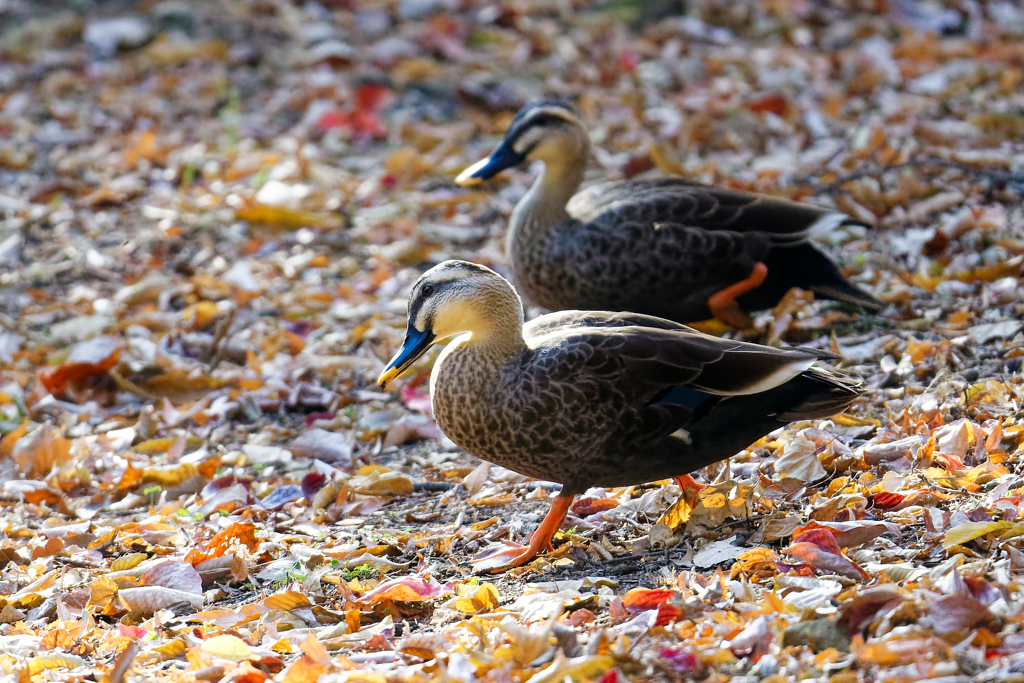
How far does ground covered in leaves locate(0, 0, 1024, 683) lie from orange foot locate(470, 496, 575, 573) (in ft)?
0.19

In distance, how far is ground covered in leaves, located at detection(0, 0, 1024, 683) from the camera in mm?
2801

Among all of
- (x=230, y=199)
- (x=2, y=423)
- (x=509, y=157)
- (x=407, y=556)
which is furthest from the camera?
(x=230, y=199)

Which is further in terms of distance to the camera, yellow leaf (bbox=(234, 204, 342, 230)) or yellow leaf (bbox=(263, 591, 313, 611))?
yellow leaf (bbox=(234, 204, 342, 230))

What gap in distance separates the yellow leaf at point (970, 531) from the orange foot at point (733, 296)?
6.26 feet

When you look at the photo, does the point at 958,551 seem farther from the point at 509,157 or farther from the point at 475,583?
the point at 509,157

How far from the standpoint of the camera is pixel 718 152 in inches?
271

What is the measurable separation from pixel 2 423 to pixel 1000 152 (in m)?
5.07

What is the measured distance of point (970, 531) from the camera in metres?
2.81

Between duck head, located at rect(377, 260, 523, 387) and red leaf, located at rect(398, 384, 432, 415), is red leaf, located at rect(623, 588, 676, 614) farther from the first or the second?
red leaf, located at rect(398, 384, 432, 415)

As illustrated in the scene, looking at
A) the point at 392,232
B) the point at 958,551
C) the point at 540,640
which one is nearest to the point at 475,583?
the point at 540,640

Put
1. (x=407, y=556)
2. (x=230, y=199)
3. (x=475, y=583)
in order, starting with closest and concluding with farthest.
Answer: (x=475, y=583) < (x=407, y=556) < (x=230, y=199)

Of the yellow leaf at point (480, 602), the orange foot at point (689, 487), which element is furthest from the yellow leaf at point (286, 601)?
the orange foot at point (689, 487)

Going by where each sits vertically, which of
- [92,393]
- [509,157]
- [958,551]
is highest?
[509,157]

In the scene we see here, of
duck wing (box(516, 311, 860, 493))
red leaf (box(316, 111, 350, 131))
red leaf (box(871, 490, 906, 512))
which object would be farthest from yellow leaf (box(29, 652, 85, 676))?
red leaf (box(316, 111, 350, 131))
